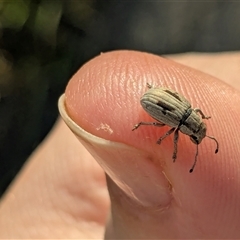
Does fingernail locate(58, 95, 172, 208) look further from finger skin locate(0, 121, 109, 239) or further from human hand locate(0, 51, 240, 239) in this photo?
finger skin locate(0, 121, 109, 239)

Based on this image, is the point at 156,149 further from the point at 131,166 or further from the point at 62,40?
the point at 62,40

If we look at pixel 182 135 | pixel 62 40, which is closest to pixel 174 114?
pixel 182 135

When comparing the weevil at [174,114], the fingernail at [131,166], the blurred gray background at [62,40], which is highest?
the weevil at [174,114]

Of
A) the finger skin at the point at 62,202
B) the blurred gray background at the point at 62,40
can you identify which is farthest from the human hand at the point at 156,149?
the blurred gray background at the point at 62,40

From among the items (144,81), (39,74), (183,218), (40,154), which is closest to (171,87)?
(144,81)

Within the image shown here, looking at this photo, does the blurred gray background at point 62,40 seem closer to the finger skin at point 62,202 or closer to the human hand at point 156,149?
the finger skin at point 62,202
